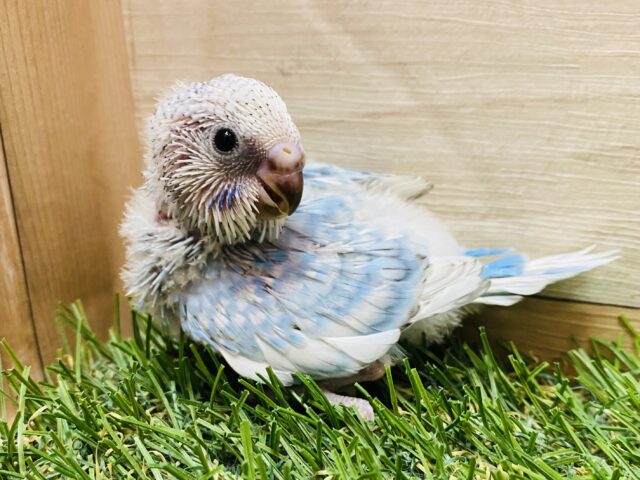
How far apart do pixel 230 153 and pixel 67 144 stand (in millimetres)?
354

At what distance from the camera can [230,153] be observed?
2.17 ft

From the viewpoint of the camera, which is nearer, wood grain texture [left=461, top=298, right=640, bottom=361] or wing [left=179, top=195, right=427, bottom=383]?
wing [left=179, top=195, right=427, bottom=383]

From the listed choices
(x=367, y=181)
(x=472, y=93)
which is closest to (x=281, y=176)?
(x=367, y=181)

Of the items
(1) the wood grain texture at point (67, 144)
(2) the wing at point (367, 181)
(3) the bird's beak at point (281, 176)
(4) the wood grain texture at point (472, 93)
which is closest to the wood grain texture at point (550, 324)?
(4) the wood grain texture at point (472, 93)

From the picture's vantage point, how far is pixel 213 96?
0.66m

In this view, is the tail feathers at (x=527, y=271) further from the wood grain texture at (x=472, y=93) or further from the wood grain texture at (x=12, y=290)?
the wood grain texture at (x=12, y=290)

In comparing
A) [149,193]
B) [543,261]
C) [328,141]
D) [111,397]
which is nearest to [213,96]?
[149,193]

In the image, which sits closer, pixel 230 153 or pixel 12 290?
pixel 230 153

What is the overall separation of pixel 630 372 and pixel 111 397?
665mm

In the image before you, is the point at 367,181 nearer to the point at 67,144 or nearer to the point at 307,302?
the point at 307,302

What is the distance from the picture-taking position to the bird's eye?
2.16ft

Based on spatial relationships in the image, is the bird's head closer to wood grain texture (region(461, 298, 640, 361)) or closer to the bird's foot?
the bird's foot

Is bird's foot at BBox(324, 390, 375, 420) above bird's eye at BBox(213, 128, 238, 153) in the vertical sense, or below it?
below

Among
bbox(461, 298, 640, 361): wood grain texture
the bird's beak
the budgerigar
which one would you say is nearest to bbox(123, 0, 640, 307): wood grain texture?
bbox(461, 298, 640, 361): wood grain texture
